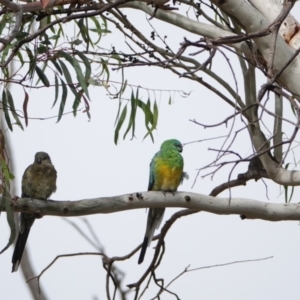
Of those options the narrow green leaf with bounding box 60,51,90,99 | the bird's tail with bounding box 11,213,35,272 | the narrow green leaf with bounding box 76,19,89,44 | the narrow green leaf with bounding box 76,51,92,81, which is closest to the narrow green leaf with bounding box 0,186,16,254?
the narrow green leaf with bounding box 60,51,90,99

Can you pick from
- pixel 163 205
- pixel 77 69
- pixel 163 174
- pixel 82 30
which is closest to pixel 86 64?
pixel 77 69

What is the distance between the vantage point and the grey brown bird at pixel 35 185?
4.08 meters

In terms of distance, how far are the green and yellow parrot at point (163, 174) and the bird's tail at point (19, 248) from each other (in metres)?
0.63

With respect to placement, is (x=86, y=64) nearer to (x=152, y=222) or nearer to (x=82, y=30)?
(x=82, y=30)

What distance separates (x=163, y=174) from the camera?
441 cm

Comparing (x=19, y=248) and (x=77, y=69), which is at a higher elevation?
(x=77, y=69)

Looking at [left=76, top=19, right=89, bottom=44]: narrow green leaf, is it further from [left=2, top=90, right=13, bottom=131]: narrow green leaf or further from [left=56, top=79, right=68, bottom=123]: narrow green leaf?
[left=2, top=90, right=13, bottom=131]: narrow green leaf

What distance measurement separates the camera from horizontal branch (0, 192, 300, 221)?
10.1 feet

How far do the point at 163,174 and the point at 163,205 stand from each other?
1.18 meters

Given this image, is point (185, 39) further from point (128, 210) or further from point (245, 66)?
point (245, 66)

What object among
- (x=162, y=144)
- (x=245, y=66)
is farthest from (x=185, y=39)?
(x=162, y=144)

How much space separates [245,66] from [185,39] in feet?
4.40

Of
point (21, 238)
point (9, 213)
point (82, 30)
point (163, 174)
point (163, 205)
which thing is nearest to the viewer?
point (9, 213)

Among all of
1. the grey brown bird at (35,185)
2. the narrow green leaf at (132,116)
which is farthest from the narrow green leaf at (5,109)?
the narrow green leaf at (132,116)
